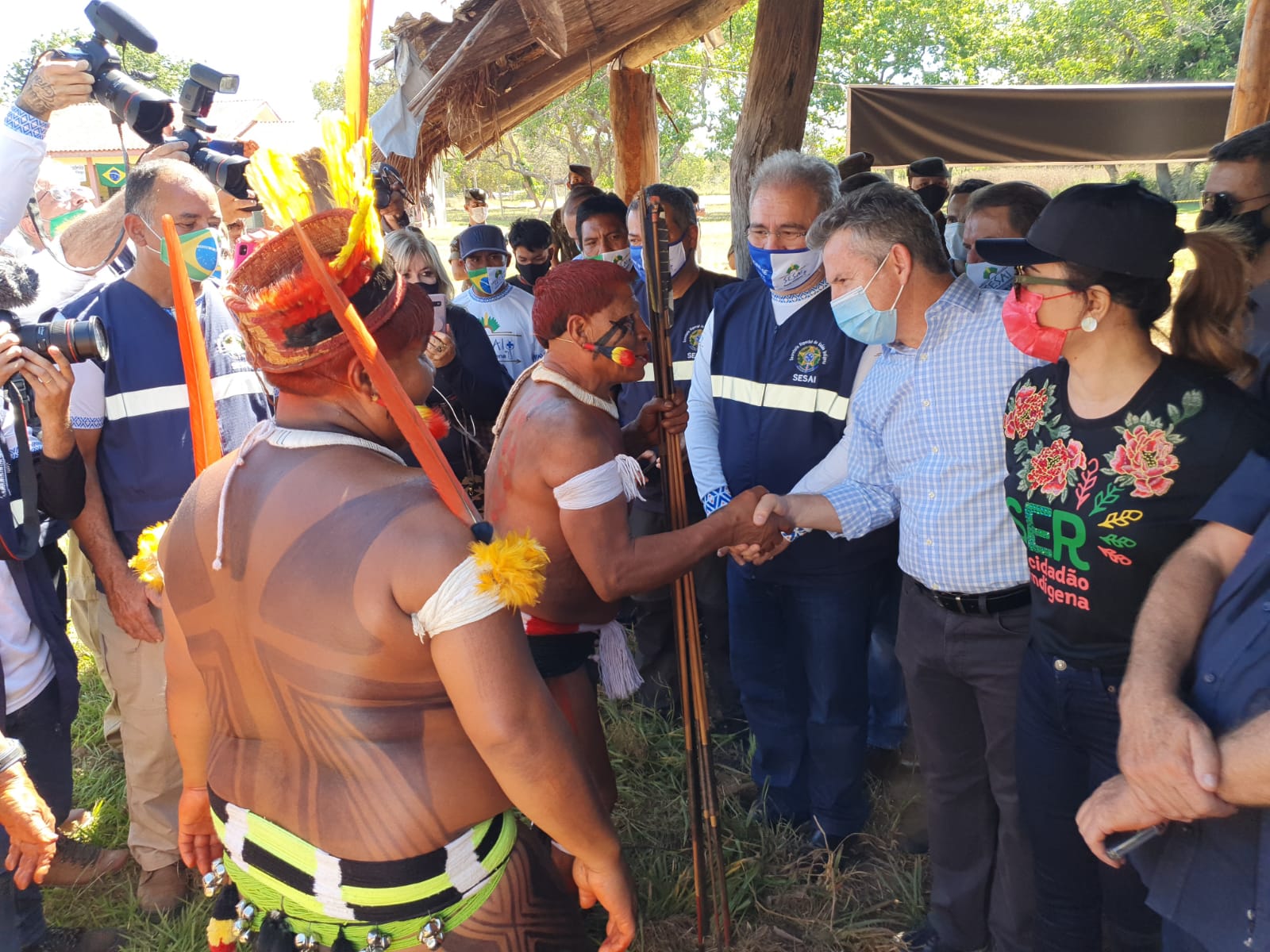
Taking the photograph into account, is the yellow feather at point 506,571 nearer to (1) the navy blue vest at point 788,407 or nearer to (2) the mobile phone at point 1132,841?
(2) the mobile phone at point 1132,841

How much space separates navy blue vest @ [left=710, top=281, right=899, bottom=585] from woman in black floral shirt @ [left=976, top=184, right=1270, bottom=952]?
3.15 ft

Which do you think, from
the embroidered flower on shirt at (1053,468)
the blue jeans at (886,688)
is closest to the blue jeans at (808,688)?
the blue jeans at (886,688)

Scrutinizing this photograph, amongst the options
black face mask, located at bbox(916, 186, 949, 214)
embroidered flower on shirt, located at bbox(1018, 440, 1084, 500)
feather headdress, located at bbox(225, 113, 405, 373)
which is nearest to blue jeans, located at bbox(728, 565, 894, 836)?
embroidered flower on shirt, located at bbox(1018, 440, 1084, 500)

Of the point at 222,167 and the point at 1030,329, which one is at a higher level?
the point at 222,167

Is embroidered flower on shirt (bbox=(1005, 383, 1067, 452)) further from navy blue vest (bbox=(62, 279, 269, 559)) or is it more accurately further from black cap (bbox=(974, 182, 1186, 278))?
navy blue vest (bbox=(62, 279, 269, 559))

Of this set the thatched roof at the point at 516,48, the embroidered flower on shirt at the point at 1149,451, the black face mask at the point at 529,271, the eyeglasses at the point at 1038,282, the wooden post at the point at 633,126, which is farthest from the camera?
the wooden post at the point at 633,126

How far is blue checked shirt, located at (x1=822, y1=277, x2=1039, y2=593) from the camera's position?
236 centimetres

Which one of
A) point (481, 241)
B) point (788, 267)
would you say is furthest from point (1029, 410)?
point (481, 241)

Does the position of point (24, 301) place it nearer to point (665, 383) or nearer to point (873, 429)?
point (665, 383)

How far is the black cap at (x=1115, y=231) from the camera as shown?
6.13 feet

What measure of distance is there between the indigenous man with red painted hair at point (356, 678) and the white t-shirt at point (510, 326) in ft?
12.7

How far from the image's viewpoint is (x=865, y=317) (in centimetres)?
266

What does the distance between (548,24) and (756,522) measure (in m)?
3.10

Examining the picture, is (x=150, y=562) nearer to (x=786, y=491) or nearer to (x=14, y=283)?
(x=14, y=283)
